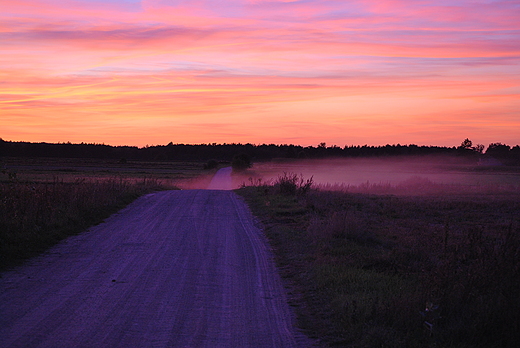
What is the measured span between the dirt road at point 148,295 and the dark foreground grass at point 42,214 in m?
0.51

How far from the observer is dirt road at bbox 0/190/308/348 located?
5551mm

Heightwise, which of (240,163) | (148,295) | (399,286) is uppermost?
(240,163)

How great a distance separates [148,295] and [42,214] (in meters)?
7.73

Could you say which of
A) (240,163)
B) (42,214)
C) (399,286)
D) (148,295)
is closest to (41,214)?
(42,214)

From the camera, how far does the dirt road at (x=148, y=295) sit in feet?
18.2

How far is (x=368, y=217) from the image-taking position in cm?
1850

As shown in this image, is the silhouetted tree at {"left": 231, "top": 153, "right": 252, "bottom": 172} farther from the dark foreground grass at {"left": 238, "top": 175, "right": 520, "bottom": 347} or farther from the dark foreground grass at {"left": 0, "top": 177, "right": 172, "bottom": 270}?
the dark foreground grass at {"left": 238, "top": 175, "right": 520, "bottom": 347}

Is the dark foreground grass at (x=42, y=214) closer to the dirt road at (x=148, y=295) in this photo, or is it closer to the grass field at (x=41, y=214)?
the grass field at (x=41, y=214)

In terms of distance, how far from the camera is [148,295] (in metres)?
7.22

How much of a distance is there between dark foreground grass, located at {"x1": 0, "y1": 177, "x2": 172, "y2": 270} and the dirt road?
51cm

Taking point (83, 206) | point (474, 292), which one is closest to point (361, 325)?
point (474, 292)

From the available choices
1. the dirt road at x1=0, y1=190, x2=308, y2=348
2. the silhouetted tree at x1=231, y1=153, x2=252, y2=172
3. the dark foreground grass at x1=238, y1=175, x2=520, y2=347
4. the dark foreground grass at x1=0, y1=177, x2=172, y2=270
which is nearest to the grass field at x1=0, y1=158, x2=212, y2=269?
the dark foreground grass at x1=0, y1=177, x2=172, y2=270

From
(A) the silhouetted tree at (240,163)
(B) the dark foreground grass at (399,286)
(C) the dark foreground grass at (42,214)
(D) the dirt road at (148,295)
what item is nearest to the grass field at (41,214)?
(C) the dark foreground grass at (42,214)

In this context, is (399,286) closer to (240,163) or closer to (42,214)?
(42,214)
